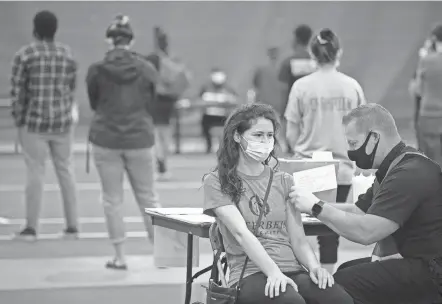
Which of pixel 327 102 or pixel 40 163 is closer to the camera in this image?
pixel 327 102

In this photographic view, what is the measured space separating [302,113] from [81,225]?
402 cm

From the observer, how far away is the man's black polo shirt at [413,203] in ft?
17.3

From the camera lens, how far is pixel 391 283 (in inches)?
213

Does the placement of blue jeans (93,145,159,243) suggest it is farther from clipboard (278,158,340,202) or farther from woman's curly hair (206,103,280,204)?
woman's curly hair (206,103,280,204)

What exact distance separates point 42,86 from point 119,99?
4.60 ft

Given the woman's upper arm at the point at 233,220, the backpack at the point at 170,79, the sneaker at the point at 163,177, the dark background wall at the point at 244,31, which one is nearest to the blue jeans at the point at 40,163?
the woman's upper arm at the point at 233,220

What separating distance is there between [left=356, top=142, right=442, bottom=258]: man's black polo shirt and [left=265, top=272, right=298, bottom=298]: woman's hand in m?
0.56

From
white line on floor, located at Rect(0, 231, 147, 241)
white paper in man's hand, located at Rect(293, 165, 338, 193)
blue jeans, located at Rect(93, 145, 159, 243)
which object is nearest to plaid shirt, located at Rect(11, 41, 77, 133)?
white line on floor, located at Rect(0, 231, 147, 241)

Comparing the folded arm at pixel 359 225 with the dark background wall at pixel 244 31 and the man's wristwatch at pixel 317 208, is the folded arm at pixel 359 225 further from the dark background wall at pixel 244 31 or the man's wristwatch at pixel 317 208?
the dark background wall at pixel 244 31

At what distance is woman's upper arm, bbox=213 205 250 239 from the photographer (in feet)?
17.6

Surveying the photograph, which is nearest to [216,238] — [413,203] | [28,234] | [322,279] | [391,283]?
[322,279]

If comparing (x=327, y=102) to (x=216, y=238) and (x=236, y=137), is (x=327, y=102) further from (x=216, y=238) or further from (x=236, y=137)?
(x=216, y=238)

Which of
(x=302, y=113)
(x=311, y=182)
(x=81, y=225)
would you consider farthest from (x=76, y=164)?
(x=311, y=182)

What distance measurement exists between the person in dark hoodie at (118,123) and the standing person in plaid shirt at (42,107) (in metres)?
1.14
